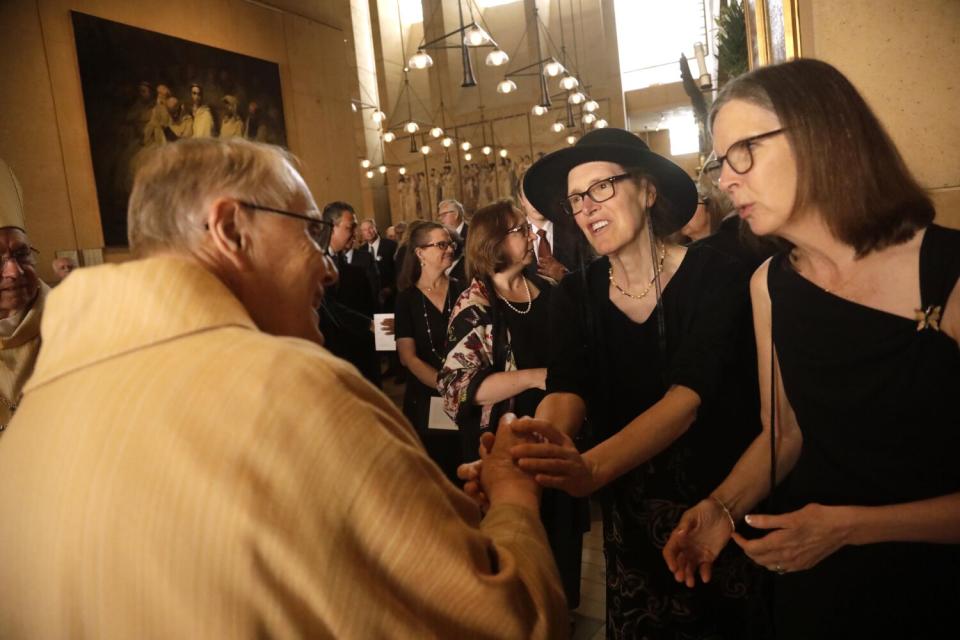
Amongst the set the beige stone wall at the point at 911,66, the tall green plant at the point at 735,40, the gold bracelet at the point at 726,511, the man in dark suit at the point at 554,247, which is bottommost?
the gold bracelet at the point at 726,511

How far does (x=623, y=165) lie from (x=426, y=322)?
2110 mm

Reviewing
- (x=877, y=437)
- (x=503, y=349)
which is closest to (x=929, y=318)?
(x=877, y=437)

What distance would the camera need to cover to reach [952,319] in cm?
123

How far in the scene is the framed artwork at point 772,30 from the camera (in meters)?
2.62

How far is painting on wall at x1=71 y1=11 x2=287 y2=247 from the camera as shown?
988cm

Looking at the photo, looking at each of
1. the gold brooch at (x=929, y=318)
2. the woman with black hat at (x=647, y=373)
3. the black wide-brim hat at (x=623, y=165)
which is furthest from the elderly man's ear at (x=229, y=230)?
the gold brooch at (x=929, y=318)

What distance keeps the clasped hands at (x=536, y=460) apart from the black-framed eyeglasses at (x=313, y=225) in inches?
24.1

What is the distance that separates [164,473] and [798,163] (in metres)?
1.40

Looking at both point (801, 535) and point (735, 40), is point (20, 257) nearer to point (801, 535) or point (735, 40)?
point (801, 535)

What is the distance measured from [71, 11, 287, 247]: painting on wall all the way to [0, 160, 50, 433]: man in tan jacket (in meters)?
7.71

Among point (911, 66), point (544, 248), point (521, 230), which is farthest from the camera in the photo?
point (544, 248)

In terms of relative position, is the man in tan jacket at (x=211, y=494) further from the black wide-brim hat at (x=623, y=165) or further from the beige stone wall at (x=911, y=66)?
the beige stone wall at (x=911, y=66)

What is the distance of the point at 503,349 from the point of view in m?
2.88

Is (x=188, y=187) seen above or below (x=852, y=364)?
above
